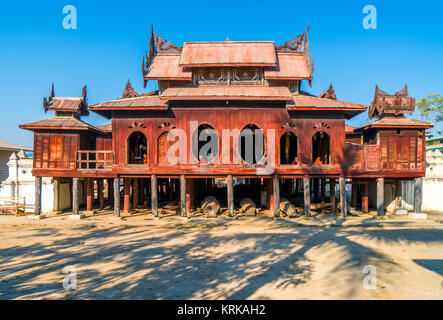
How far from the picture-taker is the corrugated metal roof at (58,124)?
17481mm

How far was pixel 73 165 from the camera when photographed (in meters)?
18.0

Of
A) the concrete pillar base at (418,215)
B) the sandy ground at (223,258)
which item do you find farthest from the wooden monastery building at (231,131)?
the sandy ground at (223,258)

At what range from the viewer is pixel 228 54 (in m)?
19.4

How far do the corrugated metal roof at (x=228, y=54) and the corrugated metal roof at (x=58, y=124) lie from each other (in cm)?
734

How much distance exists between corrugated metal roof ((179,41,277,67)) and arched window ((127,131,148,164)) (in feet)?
21.9

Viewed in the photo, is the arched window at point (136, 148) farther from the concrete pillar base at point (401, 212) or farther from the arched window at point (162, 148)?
the concrete pillar base at point (401, 212)

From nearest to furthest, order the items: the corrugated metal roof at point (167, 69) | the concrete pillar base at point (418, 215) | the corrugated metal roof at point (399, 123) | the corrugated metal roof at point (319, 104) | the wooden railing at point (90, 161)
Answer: the corrugated metal roof at point (319, 104), the corrugated metal roof at point (399, 123), the wooden railing at point (90, 161), the concrete pillar base at point (418, 215), the corrugated metal roof at point (167, 69)

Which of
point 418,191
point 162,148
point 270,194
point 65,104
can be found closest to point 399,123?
point 418,191

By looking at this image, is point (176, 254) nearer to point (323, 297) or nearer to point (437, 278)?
point (323, 297)

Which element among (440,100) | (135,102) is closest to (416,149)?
(135,102)

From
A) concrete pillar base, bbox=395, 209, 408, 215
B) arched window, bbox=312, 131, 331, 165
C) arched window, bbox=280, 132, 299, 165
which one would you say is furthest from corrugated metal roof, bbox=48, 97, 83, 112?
concrete pillar base, bbox=395, 209, 408, 215

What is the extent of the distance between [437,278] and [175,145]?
13.3 meters

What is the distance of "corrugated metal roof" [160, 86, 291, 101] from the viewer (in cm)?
1633

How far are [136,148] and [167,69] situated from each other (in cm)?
657
